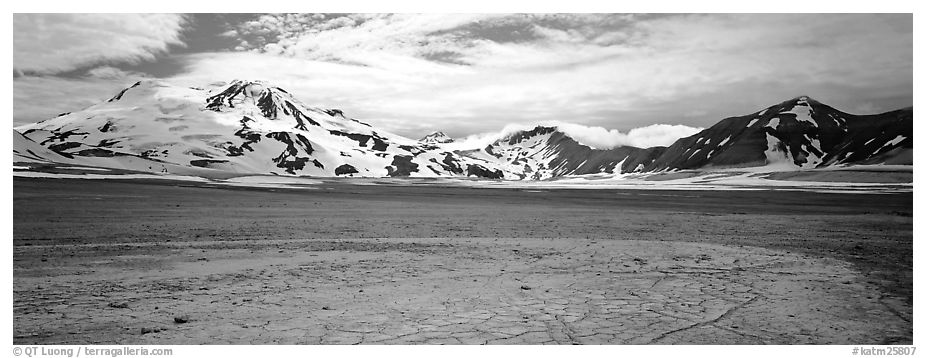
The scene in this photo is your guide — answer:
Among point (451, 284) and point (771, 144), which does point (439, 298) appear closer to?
point (451, 284)

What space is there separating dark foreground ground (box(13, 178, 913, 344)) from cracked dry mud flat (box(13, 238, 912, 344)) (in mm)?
36

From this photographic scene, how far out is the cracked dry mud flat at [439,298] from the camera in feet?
22.4

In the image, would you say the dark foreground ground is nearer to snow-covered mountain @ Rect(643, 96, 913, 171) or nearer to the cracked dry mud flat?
the cracked dry mud flat

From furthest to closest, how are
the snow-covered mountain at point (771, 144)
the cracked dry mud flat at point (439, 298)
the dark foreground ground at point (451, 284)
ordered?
the snow-covered mountain at point (771, 144) < the dark foreground ground at point (451, 284) < the cracked dry mud flat at point (439, 298)

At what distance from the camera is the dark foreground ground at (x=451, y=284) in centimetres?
693

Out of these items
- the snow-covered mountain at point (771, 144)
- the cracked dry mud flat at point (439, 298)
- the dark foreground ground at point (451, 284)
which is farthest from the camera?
the snow-covered mountain at point (771, 144)

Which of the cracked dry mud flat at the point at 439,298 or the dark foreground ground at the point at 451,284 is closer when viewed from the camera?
the cracked dry mud flat at the point at 439,298

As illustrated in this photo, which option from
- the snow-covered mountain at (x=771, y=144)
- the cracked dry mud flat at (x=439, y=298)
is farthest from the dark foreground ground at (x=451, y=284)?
the snow-covered mountain at (x=771, y=144)

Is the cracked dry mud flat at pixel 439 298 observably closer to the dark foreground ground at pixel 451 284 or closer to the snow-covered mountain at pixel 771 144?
the dark foreground ground at pixel 451 284

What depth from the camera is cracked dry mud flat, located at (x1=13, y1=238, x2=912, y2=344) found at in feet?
22.4

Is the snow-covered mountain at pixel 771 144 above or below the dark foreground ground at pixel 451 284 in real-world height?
above

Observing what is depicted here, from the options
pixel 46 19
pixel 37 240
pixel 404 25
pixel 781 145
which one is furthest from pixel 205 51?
pixel 781 145

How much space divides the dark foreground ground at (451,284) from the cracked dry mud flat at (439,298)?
4cm
